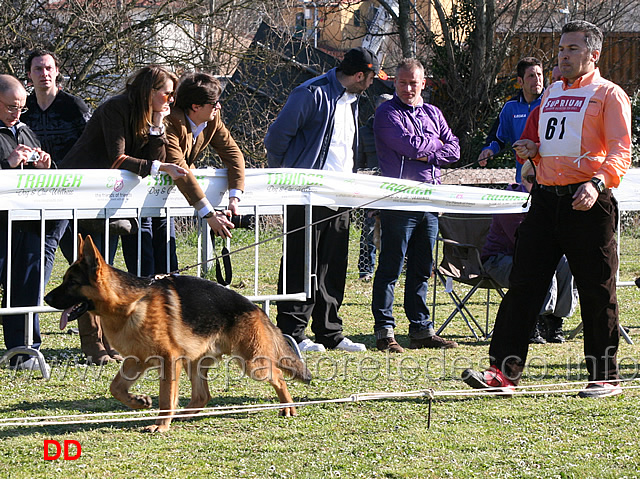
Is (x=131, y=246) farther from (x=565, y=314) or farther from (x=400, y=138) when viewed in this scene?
(x=565, y=314)

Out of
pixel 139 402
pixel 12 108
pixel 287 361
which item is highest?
pixel 12 108

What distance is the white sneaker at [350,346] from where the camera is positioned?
663 centimetres

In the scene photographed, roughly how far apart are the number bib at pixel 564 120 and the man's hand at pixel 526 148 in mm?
45

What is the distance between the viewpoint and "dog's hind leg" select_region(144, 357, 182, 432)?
439cm

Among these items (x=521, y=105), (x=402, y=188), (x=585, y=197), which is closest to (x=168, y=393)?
(x=585, y=197)

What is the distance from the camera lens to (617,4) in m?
18.4

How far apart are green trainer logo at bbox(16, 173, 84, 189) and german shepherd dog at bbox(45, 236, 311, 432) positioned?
1179 mm

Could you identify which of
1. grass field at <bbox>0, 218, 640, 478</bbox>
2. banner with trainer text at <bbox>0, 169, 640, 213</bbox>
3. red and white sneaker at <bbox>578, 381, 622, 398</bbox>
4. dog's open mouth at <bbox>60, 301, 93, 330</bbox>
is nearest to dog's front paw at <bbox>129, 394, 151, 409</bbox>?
grass field at <bbox>0, 218, 640, 478</bbox>

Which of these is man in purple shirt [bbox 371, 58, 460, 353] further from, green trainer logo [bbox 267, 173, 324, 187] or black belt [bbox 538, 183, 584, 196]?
black belt [bbox 538, 183, 584, 196]

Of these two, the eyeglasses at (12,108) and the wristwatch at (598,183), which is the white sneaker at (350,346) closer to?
the wristwatch at (598,183)

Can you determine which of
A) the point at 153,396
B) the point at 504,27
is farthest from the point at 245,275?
the point at 504,27

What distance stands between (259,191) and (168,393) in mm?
2122

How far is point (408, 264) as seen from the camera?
22.7 ft

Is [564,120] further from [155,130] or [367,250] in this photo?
[367,250]
